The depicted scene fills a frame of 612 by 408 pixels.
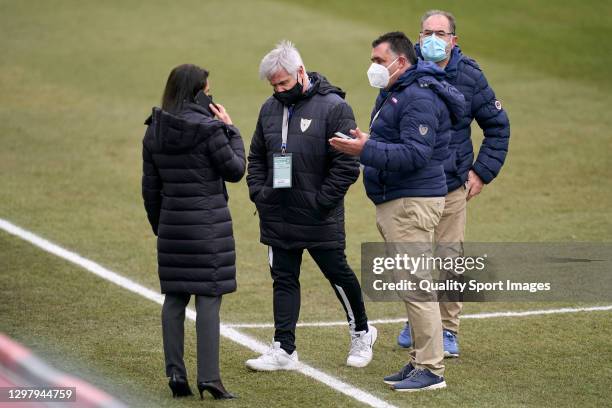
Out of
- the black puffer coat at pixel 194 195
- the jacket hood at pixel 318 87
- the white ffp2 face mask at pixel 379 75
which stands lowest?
the black puffer coat at pixel 194 195

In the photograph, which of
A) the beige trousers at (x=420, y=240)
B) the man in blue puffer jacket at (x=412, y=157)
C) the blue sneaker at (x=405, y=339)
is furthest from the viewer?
the blue sneaker at (x=405, y=339)

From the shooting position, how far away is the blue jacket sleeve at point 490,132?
8.34 meters

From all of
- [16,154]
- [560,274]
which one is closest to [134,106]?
[16,154]

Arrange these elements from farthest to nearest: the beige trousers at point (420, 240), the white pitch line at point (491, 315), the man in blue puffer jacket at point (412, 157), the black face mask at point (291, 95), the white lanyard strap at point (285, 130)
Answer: the white pitch line at point (491, 315) → the white lanyard strap at point (285, 130) → the black face mask at point (291, 95) → the beige trousers at point (420, 240) → the man in blue puffer jacket at point (412, 157)

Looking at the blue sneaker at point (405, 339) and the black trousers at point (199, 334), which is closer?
the black trousers at point (199, 334)

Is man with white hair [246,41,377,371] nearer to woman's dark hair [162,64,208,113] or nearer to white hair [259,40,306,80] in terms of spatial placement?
white hair [259,40,306,80]

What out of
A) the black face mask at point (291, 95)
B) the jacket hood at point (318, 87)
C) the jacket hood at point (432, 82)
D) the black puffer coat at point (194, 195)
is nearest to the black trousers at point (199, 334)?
the black puffer coat at point (194, 195)

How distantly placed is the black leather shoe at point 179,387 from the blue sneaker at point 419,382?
1.28m

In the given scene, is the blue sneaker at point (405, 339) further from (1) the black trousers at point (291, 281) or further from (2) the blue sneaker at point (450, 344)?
(1) the black trousers at point (291, 281)

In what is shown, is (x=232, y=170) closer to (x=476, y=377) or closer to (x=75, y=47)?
(x=476, y=377)

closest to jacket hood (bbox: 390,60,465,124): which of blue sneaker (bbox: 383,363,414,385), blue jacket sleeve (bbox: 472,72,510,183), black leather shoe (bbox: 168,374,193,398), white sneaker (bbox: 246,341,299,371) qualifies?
blue jacket sleeve (bbox: 472,72,510,183)

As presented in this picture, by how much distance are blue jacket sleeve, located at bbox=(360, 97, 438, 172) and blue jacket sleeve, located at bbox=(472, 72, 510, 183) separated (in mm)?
1282

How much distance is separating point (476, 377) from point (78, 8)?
1817 centimetres

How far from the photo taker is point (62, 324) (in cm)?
879
